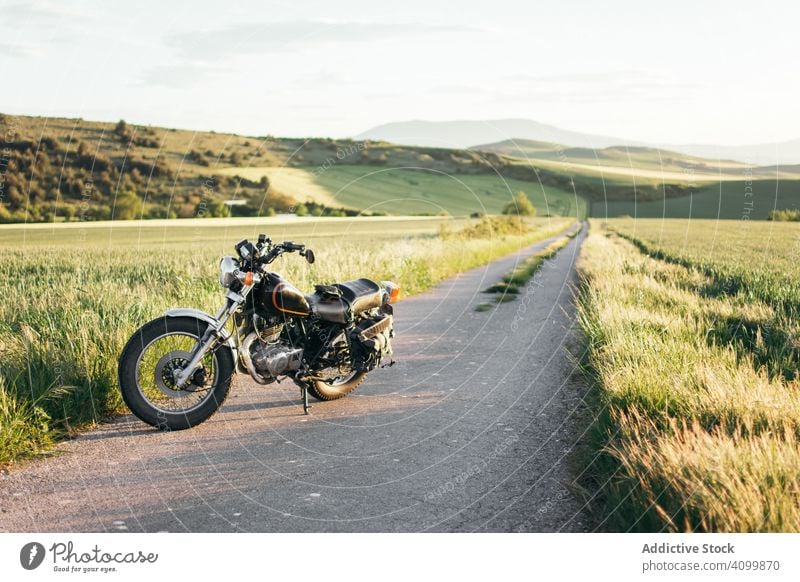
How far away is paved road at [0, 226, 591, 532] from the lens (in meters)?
4.79

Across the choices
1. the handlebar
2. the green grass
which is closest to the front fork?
the handlebar

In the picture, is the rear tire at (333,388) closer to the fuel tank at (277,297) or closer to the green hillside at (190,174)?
the fuel tank at (277,297)

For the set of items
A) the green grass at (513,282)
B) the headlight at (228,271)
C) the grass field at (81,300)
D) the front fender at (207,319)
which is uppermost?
the headlight at (228,271)

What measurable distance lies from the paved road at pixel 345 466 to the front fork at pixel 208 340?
51 centimetres

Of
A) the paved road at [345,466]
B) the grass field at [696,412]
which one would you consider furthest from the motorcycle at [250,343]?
the grass field at [696,412]

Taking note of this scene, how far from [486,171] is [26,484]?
60.9 metres

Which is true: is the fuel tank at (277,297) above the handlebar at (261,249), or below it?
below

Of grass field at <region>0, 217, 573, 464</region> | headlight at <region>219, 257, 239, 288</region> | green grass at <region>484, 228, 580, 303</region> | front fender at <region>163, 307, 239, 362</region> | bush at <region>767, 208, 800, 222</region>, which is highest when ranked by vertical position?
bush at <region>767, 208, 800, 222</region>

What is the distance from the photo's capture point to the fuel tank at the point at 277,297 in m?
6.99

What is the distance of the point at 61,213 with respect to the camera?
1784 cm

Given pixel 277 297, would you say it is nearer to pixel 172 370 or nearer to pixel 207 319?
pixel 207 319

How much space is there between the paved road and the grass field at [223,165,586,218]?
19.3m

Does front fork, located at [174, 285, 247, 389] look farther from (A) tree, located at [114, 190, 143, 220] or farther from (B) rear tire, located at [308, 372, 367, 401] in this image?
(A) tree, located at [114, 190, 143, 220]
